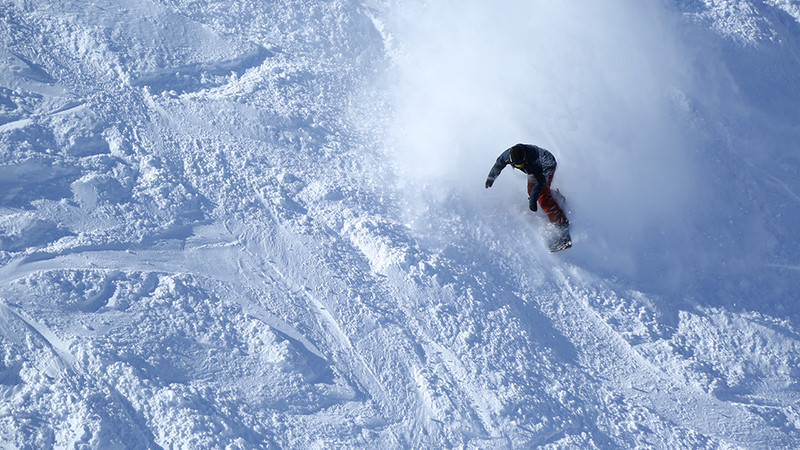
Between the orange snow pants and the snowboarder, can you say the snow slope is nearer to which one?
the snowboarder

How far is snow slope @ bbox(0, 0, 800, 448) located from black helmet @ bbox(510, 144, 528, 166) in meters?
1.92

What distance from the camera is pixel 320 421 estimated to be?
859 centimetres

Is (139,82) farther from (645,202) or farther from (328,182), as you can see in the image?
(645,202)

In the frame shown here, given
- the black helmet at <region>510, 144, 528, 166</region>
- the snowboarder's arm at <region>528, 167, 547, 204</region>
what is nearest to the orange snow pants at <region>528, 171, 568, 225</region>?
the snowboarder's arm at <region>528, 167, 547, 204</region>

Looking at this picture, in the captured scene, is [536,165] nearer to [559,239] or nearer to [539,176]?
[539,176]

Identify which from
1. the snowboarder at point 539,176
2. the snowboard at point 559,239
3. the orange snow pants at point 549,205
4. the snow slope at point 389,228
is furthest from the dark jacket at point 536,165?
the snow slope at point 389,228

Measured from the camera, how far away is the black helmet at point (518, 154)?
8492 millimetres

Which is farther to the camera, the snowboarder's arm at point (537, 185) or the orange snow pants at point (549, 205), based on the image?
the orange snow pants at point (549, 205)

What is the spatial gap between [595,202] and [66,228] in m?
8.78

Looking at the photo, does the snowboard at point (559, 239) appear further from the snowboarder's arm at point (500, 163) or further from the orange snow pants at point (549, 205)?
the snowboarder's arm at point (500, 163)

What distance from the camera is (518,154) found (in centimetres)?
851

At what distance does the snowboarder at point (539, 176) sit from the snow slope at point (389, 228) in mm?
517

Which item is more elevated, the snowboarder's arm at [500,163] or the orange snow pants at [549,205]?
the snowboarder's arm at [500,163]

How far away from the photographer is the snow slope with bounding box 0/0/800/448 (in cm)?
868
